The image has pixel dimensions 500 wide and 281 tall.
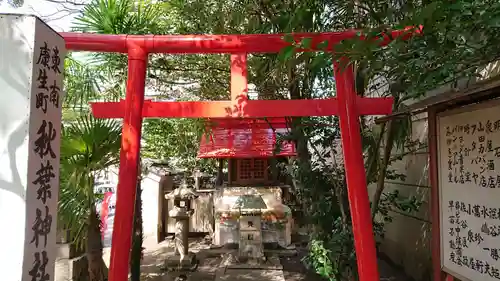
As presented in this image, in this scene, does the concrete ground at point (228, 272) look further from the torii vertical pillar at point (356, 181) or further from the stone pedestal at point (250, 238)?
the torii vertical pillar at point (356, 181)

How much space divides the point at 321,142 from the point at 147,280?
371 cm

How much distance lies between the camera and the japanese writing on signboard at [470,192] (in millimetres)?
2463

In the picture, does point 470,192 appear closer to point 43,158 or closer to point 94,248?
point 43,158

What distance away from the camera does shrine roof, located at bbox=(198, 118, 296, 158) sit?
771 centimetres

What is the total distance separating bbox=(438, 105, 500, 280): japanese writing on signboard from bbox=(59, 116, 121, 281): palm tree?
3.21m

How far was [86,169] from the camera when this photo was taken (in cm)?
388

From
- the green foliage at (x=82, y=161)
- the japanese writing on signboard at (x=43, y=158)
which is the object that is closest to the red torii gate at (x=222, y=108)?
the green foliage at (x=82, y=161)

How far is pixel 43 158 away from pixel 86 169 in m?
1.98

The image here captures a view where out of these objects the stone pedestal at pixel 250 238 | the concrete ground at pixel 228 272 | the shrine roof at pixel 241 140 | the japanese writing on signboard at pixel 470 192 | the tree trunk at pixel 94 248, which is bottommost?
the concrete ground at pixel 228 272

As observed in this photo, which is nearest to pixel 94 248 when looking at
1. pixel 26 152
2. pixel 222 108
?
pixel 222 108

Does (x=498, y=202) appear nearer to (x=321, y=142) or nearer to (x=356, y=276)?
A: (x=356, y=276)

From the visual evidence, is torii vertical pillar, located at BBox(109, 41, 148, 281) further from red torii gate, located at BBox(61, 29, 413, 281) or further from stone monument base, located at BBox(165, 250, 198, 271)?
stone monument base, located at BBox(165, 250, 198, 271)

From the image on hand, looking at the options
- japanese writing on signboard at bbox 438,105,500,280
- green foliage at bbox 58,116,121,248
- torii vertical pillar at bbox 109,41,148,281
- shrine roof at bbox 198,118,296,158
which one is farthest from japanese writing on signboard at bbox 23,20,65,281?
shrine roof at bbox 198,118,296,158

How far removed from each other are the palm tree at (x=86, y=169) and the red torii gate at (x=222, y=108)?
15.1 inches
